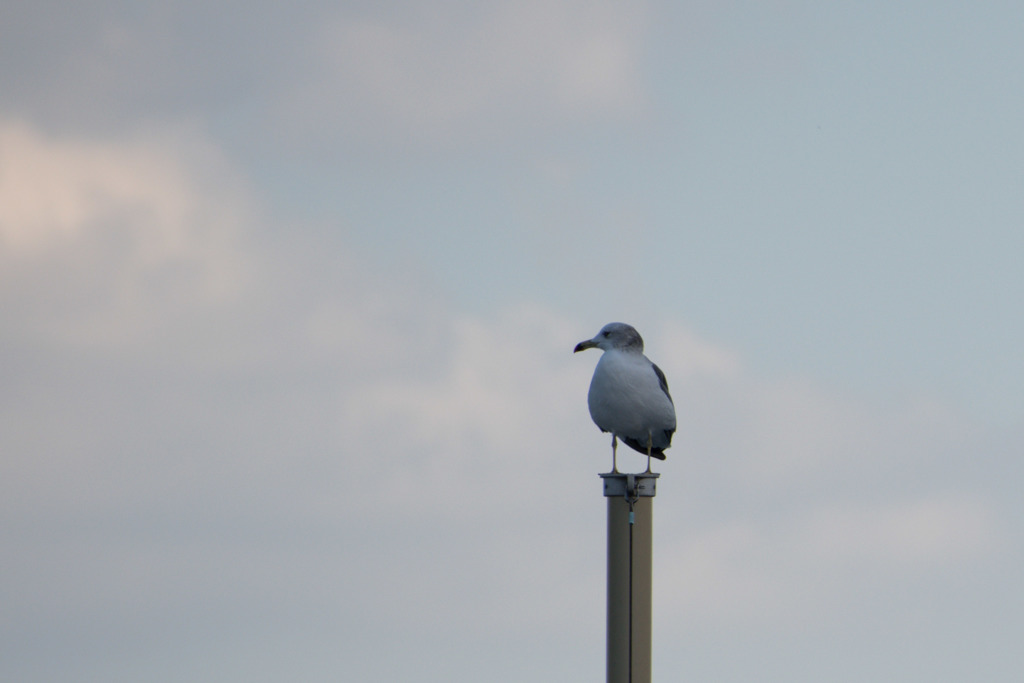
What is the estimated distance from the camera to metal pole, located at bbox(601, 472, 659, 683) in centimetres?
1381

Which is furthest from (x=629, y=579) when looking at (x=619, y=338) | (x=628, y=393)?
(x=619, y=338)

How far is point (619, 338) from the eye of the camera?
15.2 metres

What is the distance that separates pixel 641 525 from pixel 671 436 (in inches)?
70.3

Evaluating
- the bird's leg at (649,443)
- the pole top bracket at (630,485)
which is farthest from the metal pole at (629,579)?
the bird's leg at (649,443)

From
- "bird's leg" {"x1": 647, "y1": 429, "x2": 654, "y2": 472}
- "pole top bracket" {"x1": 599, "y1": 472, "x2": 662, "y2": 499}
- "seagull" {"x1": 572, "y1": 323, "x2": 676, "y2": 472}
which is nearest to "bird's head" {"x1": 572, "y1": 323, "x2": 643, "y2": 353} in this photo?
"seagull" {"x1": 572, "y1": 323, "x2": 676, "y2": 472}

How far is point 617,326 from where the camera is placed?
50.0ft

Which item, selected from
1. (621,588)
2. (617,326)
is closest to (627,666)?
(621,588)

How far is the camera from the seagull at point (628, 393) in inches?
586

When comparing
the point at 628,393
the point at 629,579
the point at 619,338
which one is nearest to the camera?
the point at 629,579

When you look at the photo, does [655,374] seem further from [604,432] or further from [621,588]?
[621,588]

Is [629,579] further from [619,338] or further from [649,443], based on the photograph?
[619,338]

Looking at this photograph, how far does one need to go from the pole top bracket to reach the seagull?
44 cm

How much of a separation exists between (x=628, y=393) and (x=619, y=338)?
2.46 ft

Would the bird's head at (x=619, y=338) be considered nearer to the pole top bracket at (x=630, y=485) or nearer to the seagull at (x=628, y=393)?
the seagull at (x=628, y=393)
